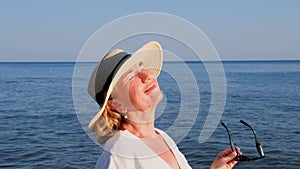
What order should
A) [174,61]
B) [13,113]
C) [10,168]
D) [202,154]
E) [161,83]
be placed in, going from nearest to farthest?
[174,61], [161,83], [10,168], [202,154], [13,113]

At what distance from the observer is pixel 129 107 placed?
9.00 feet

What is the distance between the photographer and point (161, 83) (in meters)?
2.94

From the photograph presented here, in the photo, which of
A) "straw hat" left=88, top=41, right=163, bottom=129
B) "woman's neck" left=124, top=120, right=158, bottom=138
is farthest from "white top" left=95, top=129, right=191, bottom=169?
"straw hat" left=88, top=41, right=163, bottom=129

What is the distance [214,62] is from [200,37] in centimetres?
17

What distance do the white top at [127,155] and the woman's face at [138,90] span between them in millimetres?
184

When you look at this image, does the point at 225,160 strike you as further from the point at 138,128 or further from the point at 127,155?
the point at 127,155

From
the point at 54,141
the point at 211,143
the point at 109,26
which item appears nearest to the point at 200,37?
the point at 109,26

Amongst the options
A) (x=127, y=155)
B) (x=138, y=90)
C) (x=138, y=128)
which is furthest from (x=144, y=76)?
(x=127, y=155)

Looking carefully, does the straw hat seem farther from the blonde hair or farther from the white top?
the white top

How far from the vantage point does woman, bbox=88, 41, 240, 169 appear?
101 inches

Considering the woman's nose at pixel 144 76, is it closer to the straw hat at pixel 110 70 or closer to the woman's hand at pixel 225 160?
the straw hat at pixel 110 70

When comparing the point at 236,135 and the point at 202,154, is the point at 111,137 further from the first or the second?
the point at 236,135

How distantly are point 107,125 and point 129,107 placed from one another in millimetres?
186

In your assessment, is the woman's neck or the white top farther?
the woman's neck
